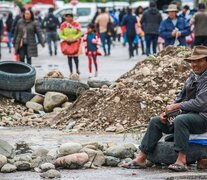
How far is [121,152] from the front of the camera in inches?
448

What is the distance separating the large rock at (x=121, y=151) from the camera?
11328mm

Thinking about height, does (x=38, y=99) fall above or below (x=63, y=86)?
below

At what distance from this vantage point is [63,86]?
57.7 feet

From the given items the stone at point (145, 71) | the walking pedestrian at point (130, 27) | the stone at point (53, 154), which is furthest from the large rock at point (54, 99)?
the walking pedestrian at point (130, 27)

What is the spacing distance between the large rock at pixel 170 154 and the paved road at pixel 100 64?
13.1 metres

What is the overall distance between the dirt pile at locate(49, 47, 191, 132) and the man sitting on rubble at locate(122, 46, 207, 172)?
3.42 metres

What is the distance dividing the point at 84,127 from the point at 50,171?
14.6 ft

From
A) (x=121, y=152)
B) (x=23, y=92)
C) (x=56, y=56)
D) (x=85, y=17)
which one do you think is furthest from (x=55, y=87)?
(x=85, y=17)

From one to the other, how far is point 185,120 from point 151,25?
20.3m

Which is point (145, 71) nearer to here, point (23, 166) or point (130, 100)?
point (130, 100)

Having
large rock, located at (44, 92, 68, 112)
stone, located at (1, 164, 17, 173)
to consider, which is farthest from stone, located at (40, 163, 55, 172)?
large rock, located at (44, 92, 68, 112)

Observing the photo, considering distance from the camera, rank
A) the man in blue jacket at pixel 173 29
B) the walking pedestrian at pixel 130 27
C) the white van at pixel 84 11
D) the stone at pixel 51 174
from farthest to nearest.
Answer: the white van at pixel 84 11, the walking pedestrian at pixel 130 27, the man in blue jacket at pixel 173 29, the stone at pixel 51 174

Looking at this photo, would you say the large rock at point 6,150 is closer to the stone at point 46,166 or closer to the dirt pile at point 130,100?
the stone at point 46,166

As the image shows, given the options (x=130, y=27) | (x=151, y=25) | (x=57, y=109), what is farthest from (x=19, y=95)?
(x=130, y=27)
